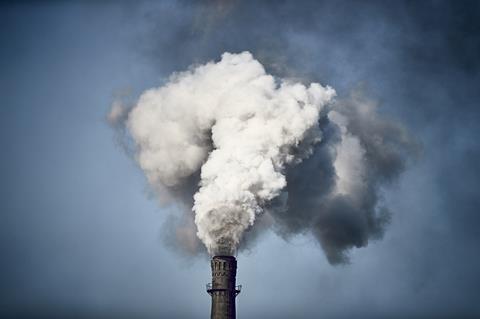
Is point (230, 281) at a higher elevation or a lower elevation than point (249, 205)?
lower

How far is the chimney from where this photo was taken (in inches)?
3081

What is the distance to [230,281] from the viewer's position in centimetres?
7912

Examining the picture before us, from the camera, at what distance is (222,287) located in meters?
78.6

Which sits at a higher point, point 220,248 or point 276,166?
point 276,166

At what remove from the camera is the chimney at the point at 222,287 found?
78250 mm

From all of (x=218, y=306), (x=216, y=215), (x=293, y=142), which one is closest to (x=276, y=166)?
(x=293, y=142)

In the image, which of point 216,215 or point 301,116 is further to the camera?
point 301,116

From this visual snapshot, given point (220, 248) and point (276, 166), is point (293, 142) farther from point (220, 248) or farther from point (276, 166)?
point (220, 248)

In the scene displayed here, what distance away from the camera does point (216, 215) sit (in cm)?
7969

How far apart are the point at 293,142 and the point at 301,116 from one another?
3.24m

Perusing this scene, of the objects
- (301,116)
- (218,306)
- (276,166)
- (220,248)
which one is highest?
(301,116)

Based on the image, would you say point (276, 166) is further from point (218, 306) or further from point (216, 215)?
point (218, 306)

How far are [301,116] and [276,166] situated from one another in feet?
22.1

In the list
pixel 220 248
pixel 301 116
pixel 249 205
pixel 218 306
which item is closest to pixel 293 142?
pixel 301 116
